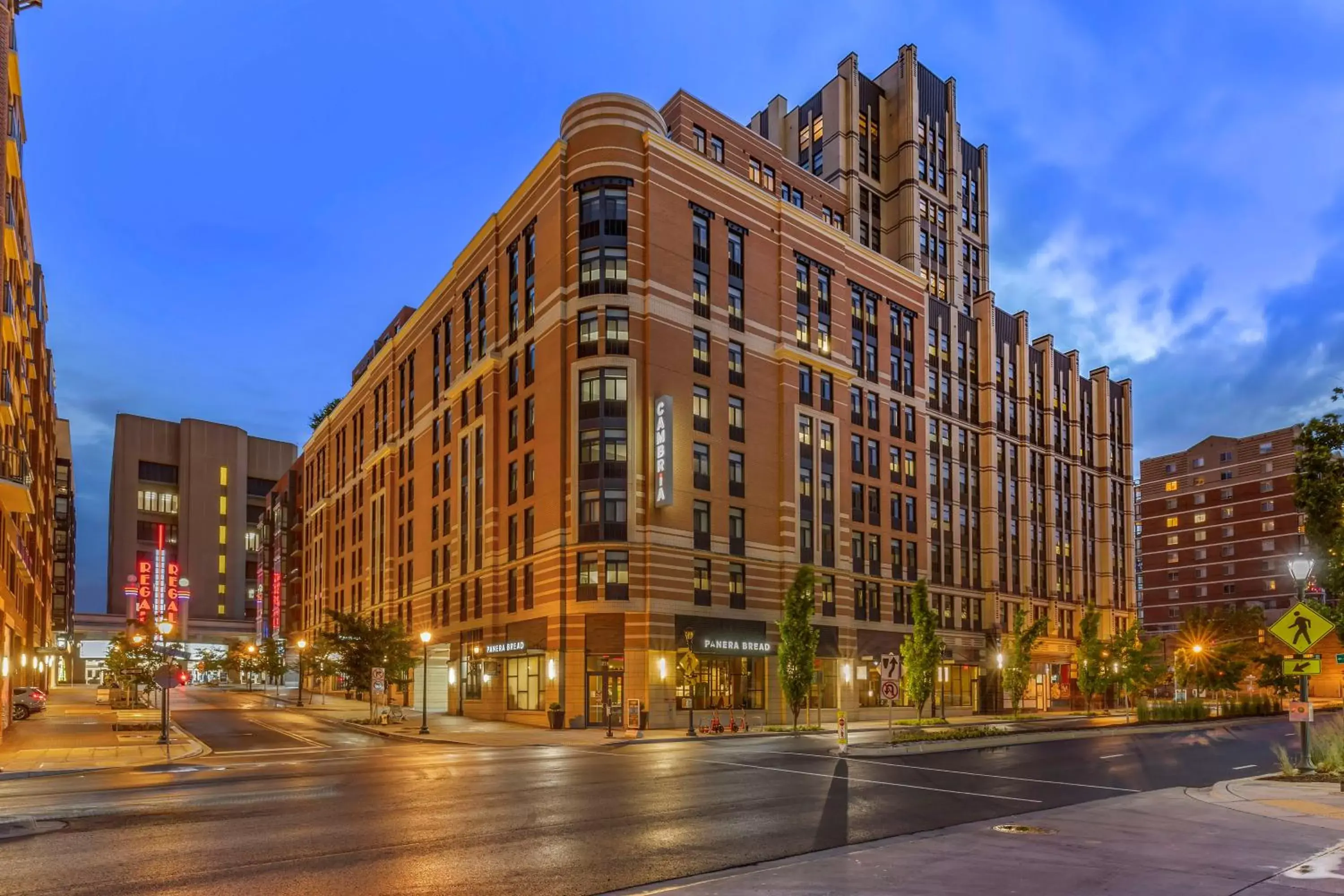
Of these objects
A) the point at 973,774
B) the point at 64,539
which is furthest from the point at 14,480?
the point at 64,539

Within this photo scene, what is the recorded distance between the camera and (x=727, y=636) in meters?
Answer: 52.6

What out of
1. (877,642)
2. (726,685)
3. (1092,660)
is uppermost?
(877,642)

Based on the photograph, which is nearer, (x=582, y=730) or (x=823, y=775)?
(x=823, y=775)

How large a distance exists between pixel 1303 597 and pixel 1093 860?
11.6m

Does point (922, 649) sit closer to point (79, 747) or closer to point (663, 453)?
point (663, 453)

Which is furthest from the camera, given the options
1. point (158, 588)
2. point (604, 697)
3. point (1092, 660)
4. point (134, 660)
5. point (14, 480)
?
point (158, 588)

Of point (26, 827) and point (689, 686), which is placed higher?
point (26, 827)

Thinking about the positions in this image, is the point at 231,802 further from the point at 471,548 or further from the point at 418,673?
the point at 418,673

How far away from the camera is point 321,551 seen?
4011 inches

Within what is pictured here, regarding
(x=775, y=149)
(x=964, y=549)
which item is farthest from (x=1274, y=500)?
(x=775, y=149)

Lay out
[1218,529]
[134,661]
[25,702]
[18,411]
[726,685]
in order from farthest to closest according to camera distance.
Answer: [1218,529] → [134,661] → [25,702] → [726,685] → [18,411]

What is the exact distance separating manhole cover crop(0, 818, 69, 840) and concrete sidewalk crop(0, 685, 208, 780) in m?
10.7

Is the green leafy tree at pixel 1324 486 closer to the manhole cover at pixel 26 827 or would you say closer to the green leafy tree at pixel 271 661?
the manhole cover at pixel 26 827

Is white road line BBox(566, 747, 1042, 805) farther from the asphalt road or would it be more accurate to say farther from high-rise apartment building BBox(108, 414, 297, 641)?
high-rise apartment building BBox(108, 414, 297, 641)
